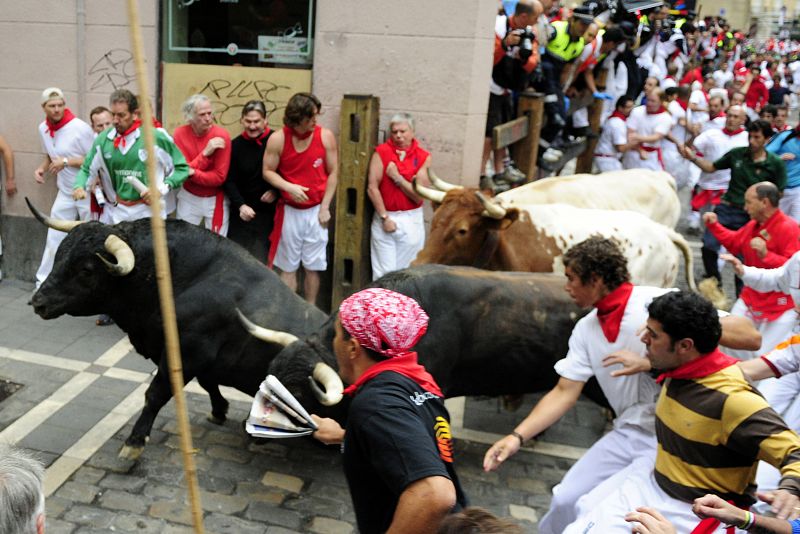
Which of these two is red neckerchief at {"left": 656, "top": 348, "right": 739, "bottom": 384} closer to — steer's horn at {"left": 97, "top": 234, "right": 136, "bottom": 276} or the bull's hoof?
steer's horn at {"left": 97, "top": 234, "right": 136, "bottom": 276}

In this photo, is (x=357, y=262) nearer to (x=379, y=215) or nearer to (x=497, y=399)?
(x=379, y=215)

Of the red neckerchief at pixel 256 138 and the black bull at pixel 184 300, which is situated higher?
the red neckerchief at pixel 256 138

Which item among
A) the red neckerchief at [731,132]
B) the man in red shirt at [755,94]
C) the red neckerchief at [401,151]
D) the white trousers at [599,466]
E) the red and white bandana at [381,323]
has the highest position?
the man in red shirt at [755,94]

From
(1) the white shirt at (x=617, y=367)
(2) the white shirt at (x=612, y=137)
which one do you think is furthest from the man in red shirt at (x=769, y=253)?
(2) the white shirt at (x=612, y=137)

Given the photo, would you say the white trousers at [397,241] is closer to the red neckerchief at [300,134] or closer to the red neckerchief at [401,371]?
the red neckerchief at [300,134]

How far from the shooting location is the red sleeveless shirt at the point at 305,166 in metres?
7.12

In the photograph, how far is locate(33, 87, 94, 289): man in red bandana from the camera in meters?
7.71

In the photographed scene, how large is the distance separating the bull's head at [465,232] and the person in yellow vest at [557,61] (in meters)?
3.63

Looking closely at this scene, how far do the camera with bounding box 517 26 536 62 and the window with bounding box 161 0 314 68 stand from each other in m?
2.18

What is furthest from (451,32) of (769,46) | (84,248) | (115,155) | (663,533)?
(769,46)

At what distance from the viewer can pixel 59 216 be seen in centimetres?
791

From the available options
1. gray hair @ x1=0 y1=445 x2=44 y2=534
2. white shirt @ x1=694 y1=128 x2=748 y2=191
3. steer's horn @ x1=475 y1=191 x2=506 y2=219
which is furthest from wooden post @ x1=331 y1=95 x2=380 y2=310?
gray hair @ x1=0 y1=445 x2=44 y2=534

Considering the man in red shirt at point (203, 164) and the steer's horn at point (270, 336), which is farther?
the man in red shirt at point (203, 164)

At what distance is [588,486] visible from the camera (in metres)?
4.04
